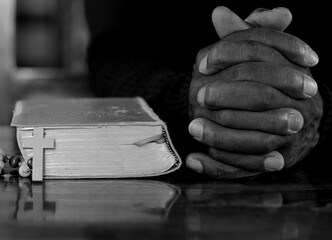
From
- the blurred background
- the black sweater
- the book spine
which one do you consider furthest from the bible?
the blurred background

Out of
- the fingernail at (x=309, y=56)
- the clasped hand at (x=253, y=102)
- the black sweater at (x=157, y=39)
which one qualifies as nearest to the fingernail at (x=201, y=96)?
the clasped hand at (x=253, y=102)

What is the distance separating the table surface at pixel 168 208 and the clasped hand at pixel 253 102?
0.9 inches

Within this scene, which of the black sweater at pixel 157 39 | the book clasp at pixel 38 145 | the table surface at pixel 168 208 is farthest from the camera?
the black sweater at pixel 157 39

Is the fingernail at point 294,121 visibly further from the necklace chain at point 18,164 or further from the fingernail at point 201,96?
the necklace chain at point 18,164

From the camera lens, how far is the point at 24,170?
56 cm

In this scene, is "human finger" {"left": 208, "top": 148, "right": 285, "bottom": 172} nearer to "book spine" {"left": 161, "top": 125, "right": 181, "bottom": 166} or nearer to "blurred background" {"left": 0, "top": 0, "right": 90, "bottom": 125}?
"book spine" {"left": 161, "top": 125, "right": 181, "bottom": 166}

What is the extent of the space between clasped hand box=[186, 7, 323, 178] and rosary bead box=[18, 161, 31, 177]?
149 mm

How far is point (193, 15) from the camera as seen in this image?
127cm

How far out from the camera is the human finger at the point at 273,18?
598mm

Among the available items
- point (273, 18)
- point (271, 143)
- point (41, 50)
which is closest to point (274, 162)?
point (271, 143)

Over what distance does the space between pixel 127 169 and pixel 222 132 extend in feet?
0.31

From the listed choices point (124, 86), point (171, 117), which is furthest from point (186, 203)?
point (124, 86)

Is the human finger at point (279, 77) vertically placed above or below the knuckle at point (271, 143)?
above

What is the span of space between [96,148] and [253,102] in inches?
5.9
